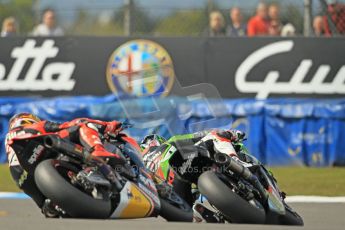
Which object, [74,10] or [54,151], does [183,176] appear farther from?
[74,10]

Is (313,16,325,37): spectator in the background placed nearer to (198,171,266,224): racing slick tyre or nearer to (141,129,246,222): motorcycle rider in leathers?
(141,129,246,222): motorcycle rider in leathers

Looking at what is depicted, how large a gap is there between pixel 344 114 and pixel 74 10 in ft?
14.9

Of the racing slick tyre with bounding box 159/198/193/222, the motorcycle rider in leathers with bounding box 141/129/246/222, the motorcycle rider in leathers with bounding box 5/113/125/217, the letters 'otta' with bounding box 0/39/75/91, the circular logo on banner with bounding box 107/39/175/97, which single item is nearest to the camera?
the motorcycle rider in leathers with bounding box 5/113/125/217

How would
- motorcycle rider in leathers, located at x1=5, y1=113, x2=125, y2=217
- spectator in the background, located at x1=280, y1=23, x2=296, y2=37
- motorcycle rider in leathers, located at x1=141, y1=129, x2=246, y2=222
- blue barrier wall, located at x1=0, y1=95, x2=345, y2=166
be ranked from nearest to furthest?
motorcycle rider in leathers, located at x1=5, y1=113, x2=125, y2=217 < motorcycle rider in leathers, located at x1=141, y1=129, x2=246, y2=222 < blue barrier wall, located at x1=0, y1=95, x2=345, y2=166 < spectator in the background, located at x1=280, y1=23, x2=296, y2=37

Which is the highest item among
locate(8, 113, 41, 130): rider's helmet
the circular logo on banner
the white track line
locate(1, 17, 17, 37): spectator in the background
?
locate(8, 113, 41, 130): rider's helmet

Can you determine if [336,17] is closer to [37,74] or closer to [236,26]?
[236,26]

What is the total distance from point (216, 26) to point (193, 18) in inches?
15.6

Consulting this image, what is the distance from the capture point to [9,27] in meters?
14.6

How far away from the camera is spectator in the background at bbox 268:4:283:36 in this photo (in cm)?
1423

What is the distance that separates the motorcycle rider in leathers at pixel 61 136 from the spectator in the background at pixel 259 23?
7.51 metres

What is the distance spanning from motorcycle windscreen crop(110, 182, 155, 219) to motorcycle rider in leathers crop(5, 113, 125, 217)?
22cm

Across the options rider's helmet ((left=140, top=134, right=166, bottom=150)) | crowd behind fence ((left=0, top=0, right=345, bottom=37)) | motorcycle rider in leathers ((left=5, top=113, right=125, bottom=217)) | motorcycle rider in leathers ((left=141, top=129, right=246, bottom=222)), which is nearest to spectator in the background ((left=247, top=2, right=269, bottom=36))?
crowd behind fence ((left=0, top=0, right=345, bottom=37))

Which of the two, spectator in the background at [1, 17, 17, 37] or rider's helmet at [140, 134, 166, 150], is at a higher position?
rider's helmet at [140, 134, 166, 150]

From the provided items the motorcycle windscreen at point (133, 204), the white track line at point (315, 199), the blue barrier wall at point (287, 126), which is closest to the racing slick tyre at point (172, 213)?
the motorcycle windscreen at point (133, 204)
